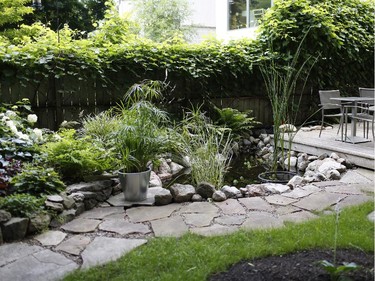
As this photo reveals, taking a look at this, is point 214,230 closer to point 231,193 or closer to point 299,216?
point 299,216

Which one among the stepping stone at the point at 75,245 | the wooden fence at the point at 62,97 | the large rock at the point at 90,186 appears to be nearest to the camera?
the stepping stone at the point at 75,245

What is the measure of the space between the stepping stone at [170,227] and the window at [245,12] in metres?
8.57

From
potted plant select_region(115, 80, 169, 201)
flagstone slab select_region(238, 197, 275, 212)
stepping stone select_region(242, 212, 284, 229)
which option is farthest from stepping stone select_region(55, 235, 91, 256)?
flagstone slab select_region(238, 197, 275, 212)

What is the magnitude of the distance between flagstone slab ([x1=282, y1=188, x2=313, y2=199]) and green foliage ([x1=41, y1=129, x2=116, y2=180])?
1.74m

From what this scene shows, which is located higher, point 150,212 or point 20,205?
point 20,205

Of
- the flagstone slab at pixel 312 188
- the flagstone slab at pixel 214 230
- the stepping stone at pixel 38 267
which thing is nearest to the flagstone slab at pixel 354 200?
the flagstone slab at pixel 312 188

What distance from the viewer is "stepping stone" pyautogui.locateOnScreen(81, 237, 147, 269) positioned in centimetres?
242

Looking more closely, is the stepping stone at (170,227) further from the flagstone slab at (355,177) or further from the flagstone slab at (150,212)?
the flagstone slab at (355,177)

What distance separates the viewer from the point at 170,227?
297 centimetres

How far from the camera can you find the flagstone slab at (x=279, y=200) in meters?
3.52

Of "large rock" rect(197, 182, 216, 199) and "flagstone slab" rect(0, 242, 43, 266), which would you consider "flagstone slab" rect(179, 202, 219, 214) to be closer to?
"large rock" rect(197, 182, 216, 199)

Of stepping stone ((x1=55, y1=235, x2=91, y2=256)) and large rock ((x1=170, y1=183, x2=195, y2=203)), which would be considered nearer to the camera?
stepping stone ((x1=55, y1=235, x2=91, y2=256))

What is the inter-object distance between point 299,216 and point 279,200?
0.46 meters

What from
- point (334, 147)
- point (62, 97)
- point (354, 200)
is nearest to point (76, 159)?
point (62, 97)
